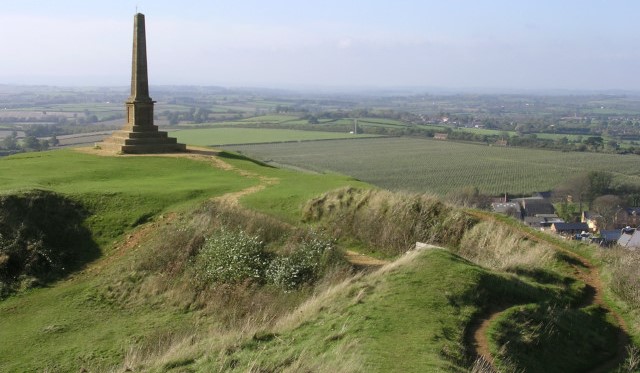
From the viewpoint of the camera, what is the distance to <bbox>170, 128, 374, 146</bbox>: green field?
70.6 metres

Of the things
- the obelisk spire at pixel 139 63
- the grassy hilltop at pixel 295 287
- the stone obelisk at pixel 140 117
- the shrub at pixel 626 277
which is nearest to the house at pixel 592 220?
the grassy hilltop at pixel 295 287

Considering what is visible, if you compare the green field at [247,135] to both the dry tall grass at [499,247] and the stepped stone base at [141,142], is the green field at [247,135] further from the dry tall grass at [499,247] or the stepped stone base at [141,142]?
the dry tall grass at [499,247]

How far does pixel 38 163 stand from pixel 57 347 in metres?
13.7

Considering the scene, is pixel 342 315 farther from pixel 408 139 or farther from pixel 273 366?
pixel 408 139

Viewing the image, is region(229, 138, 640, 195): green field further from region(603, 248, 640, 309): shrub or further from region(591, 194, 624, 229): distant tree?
region(603, 248, 640, 309): shrub

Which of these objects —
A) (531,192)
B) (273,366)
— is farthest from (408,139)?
(273,366)

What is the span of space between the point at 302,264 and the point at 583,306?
5093mm

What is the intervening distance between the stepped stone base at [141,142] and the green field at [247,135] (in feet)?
126

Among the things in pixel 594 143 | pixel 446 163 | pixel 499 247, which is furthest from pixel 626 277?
pixel 594 143

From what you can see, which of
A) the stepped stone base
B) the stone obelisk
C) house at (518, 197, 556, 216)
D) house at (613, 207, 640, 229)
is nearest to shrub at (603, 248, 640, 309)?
the stepped stone base

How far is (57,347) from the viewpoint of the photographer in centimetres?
1061

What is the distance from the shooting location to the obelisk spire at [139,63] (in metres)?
26.8

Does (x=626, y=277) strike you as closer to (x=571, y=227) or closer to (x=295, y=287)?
(x=295, y=287)

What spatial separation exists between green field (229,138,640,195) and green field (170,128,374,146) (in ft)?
15.6
